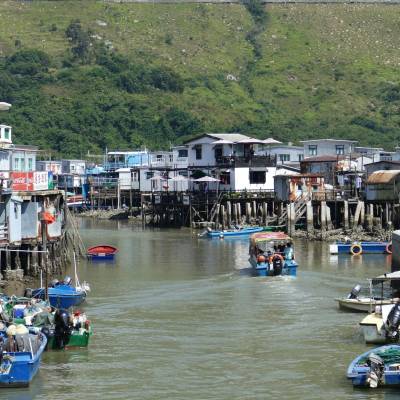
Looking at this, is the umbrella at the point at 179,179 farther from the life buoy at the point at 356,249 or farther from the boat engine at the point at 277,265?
the boat engine at the point at 277,265

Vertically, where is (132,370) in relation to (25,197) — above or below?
below

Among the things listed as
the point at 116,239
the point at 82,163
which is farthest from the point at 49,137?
the point at 116,239

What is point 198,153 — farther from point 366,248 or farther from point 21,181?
point 21,181

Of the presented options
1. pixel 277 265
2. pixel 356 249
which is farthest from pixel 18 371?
pixel 356 249

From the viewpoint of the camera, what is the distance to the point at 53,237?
63688 mm

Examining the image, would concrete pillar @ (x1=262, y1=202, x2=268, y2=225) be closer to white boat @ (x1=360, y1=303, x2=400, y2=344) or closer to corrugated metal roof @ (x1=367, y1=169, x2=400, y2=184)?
corrugated metal roof @ (x1=367, y1=169, x2=400, y2=184)

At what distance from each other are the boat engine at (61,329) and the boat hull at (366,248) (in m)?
35.1

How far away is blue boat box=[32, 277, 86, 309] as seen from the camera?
160 ft

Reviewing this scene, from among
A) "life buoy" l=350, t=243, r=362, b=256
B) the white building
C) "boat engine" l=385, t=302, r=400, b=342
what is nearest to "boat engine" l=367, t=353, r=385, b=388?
"boat engine" l=385, t=302, r=400, b=342

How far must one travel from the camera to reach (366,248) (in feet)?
243

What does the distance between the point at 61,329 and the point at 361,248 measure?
1417 inches

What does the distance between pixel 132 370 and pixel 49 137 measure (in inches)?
5079

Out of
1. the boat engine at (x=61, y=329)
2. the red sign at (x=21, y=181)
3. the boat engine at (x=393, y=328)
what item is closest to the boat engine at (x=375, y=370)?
the boat engine at (x=393, y=328)

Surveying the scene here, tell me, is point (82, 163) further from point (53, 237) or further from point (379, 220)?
point (53, 237)
